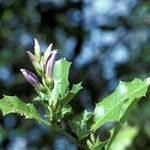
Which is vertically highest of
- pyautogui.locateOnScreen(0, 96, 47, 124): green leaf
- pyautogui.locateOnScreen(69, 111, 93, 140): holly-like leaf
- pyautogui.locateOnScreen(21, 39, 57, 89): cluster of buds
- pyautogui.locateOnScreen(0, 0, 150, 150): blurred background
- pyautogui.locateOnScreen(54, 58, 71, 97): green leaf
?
pyautogui.locateOnScreen(21, 39, 57, 89): cluster of buds

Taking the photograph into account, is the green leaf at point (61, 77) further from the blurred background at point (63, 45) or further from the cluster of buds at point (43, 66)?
the blurred background at point (63, 45)

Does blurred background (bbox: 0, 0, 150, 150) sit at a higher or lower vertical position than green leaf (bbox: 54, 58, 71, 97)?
lower

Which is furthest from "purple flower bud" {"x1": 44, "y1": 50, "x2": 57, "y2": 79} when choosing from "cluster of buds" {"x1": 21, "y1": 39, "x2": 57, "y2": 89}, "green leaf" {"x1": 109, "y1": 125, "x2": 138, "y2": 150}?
"green leaf" {"x1": 109, "y1": 125, "x2": 138, "y2": 150}

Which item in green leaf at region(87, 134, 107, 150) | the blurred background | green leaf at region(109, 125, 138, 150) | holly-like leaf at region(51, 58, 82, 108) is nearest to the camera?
green leaf at region(87, 134, 107, 150)

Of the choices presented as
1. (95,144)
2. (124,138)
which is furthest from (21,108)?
(124,138)

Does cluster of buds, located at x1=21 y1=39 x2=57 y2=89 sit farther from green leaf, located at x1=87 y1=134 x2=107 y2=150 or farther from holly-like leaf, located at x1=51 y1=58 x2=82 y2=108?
green leaf, located at x1=87 y1=134 x2=107 y2=150

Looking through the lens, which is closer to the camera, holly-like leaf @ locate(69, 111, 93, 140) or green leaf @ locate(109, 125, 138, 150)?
holly-like leaf @ locate(69, 111, 93, 140)

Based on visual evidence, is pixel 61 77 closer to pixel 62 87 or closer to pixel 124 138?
pixel 62 87
